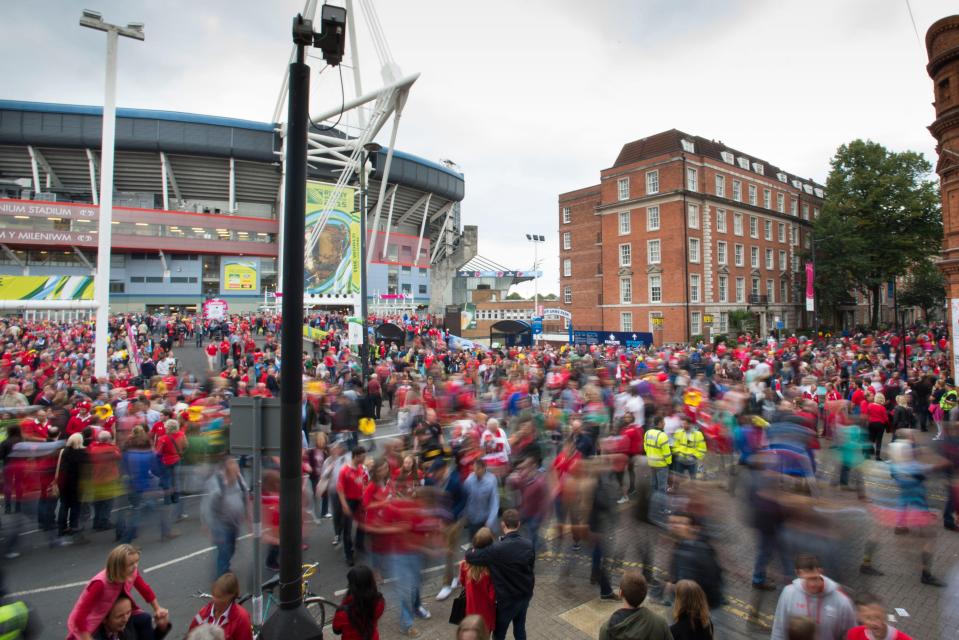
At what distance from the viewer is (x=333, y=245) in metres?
41.8

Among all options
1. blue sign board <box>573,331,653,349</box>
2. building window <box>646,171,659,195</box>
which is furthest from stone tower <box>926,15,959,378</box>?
building window <box>646,171,659,195</box>

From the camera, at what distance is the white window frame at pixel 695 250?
37.8 m

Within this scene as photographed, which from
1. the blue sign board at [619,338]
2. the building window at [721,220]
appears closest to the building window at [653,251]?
the building window at [721,220]

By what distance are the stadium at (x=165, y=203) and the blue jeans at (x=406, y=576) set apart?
37500 mm

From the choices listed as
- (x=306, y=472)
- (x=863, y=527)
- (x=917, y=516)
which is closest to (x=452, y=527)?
(x=306, y=472)

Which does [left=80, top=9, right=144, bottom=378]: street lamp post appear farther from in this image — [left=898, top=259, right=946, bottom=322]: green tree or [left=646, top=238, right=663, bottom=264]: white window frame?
[left=898, top=259, right=946, bottom=322]: green tree

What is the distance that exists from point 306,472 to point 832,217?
46.9 m

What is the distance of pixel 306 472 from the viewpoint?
767 centimetres

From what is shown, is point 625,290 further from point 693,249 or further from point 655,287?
point 693,249

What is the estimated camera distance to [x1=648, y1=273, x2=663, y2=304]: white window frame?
38.8 meters

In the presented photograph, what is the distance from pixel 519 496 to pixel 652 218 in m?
36.8

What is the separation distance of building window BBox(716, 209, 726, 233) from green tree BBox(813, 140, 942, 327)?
796 cm

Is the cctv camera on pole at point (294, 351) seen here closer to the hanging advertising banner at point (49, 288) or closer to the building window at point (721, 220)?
the hanging advertising banner at point (49, 288)

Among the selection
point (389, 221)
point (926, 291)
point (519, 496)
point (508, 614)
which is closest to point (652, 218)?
point (389, 221)
